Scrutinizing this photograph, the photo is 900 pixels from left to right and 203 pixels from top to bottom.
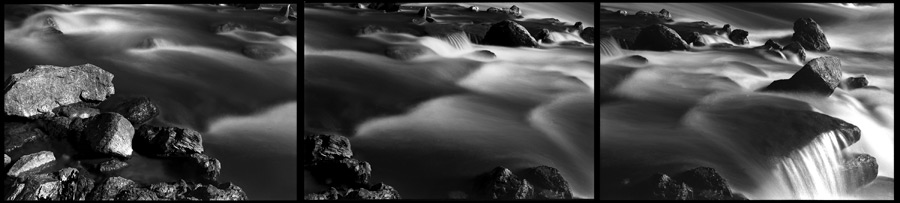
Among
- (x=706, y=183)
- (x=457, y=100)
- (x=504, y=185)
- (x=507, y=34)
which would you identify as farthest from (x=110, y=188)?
(x=706, y=183)

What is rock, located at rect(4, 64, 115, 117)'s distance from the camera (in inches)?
159

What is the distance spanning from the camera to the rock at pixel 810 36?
13.8 feet

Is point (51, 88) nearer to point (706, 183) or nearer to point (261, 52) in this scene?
point (261, 52)

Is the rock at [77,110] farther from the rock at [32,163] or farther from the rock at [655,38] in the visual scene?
the rock at [655,38]

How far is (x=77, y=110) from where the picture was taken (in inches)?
160

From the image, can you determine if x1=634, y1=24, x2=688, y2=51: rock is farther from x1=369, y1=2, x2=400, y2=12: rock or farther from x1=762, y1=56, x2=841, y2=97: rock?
x1=369, y1=2, x2=400, y2=12: rock

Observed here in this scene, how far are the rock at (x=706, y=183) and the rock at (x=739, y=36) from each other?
722mm

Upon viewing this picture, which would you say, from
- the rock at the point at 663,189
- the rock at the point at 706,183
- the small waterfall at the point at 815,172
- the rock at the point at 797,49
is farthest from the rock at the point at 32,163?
the rock at the point at 797,49

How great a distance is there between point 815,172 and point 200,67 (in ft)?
10.6

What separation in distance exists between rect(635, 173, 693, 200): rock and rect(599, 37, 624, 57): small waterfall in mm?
669

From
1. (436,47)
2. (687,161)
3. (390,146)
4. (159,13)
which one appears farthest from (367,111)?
(687,161)

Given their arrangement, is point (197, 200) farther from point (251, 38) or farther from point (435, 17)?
point (435, 17)

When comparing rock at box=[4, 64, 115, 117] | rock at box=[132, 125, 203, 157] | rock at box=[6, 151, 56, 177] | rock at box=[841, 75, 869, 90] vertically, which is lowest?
rock at box=[6, 151, 56, 177]

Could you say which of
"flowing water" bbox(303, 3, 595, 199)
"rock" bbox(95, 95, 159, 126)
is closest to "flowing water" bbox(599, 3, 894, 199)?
"flowing water" bbox(303, 3, 595, 199)
